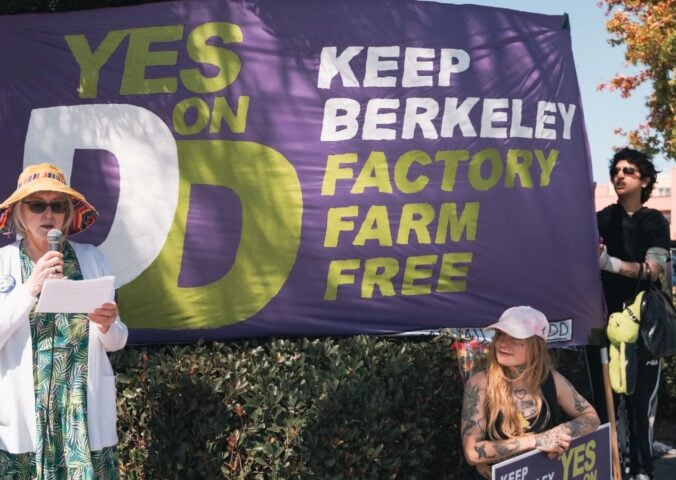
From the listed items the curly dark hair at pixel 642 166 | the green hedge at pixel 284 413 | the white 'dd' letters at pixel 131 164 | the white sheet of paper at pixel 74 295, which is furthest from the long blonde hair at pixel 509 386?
the white 'dd' letters at pixel 131 164

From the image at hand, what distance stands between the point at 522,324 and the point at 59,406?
2132 millimetres

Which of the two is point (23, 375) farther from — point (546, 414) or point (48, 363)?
point (546, 414)

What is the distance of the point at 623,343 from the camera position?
575 cm

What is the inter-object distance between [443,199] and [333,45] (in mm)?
1234

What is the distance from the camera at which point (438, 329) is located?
5.75 metres

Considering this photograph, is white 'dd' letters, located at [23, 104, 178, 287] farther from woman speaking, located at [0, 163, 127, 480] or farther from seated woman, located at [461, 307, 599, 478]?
seated woman, located at [461, 307, 599, 478]

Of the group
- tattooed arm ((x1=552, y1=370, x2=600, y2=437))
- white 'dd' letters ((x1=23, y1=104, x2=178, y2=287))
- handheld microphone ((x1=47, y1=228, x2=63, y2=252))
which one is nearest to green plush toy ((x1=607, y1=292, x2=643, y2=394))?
tattooed arm ((x1=552, y1=370, x2=600, y2=437))

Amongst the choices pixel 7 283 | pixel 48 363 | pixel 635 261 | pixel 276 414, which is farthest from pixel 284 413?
pixel 635 261

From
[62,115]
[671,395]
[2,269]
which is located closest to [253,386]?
[2,269]

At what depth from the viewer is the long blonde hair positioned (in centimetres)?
420

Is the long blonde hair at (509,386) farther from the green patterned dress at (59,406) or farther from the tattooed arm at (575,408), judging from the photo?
the green patterned dress at (59,406)

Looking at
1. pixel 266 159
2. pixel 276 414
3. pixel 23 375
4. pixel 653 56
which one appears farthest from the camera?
pixel 653 56

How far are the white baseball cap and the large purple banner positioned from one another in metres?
1.52

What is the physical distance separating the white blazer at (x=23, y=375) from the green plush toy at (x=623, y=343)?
11.2ft
